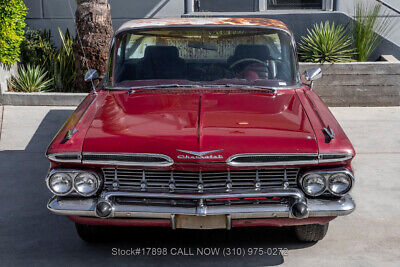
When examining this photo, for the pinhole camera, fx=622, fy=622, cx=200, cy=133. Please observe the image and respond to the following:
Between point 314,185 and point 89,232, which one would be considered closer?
point 314,185

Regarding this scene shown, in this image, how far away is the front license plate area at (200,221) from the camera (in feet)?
14.1

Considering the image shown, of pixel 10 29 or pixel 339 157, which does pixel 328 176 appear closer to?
pixel 339 157

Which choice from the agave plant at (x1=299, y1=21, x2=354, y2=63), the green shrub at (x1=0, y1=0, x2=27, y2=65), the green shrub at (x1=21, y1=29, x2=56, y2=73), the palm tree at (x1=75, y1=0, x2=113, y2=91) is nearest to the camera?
the green shrub at (x1=0, y1=0, x2=27, y2=65)

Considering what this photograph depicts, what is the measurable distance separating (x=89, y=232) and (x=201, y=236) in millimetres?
919

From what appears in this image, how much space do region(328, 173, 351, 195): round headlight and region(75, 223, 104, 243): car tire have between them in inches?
72.1

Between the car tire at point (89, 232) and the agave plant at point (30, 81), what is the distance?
218 inches

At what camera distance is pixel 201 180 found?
4297mm

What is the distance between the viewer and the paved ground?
4.78 m

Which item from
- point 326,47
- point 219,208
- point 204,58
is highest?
point 204,58

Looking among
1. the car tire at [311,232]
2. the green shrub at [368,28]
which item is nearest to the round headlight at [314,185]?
the car tire at [311,232]

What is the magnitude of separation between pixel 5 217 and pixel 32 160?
1742 millimetres

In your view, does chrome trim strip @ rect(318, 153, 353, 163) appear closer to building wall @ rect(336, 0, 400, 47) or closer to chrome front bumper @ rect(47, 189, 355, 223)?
chrome front bumper @ rect(47, 189, 355, 223)

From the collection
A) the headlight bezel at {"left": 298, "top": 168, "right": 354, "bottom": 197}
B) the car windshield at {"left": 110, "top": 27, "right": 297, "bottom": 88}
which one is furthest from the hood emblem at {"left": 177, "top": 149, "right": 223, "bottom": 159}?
the car windshield at {"left": 110, "top": 27, "right": 297, "bottom": 88}

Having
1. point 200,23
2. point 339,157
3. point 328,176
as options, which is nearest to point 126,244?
point 328,176
